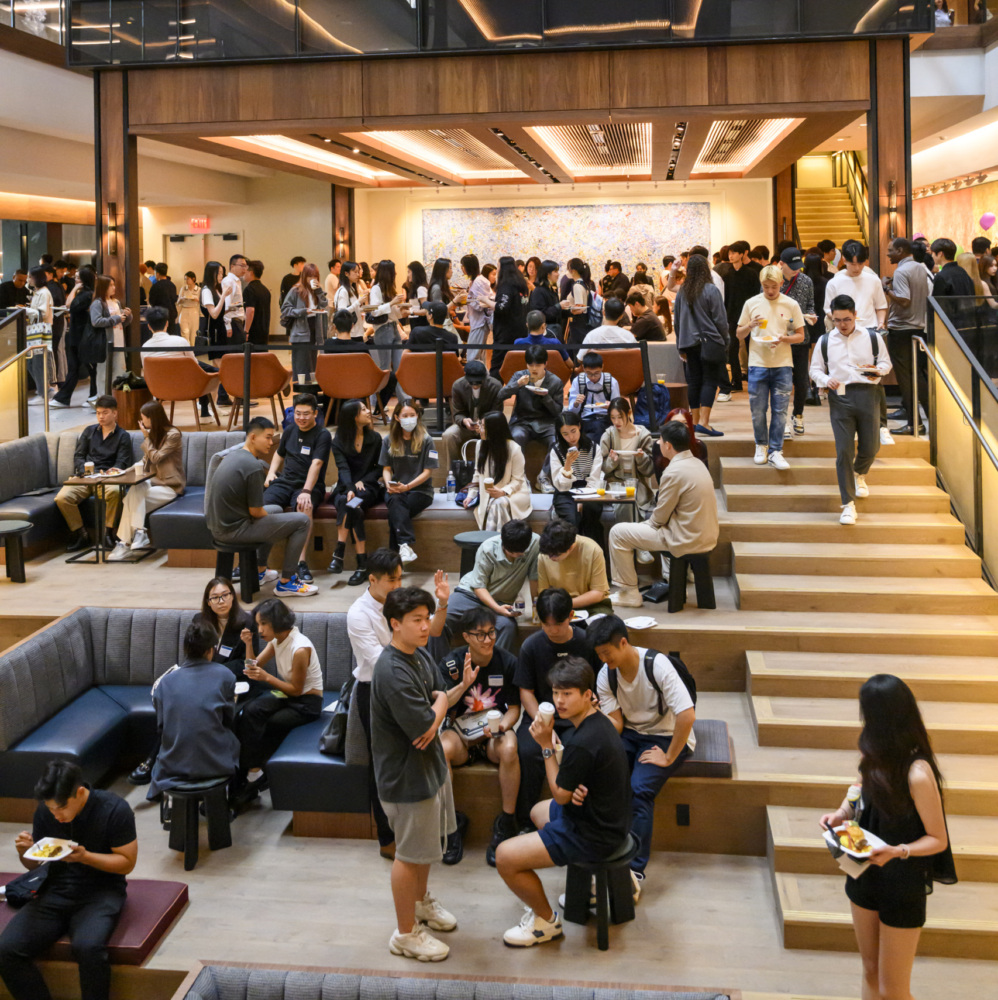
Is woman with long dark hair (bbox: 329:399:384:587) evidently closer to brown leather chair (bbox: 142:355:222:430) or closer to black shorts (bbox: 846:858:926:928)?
brown leather chair (bbox: 142:355:222:430)

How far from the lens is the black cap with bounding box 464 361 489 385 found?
8.30m

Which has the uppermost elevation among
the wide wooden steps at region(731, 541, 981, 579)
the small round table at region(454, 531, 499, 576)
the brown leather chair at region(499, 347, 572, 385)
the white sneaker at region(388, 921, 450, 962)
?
the brown leather chair at region(499, 347, 572, 385)

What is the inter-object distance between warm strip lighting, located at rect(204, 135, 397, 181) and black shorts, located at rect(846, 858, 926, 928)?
10.1m

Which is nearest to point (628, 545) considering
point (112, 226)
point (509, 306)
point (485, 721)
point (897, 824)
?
point (485, 721)

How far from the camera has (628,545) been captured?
697cm

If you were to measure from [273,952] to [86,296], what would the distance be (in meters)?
8.84

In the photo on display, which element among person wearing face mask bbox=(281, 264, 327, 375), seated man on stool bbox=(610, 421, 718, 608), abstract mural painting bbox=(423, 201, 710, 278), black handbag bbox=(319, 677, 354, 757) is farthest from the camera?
abstract mural painting bbox=(423, 201, 710, 278)

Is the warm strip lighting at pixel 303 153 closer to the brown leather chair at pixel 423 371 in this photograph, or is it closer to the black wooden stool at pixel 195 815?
the brown leather chair at pixel 423 371

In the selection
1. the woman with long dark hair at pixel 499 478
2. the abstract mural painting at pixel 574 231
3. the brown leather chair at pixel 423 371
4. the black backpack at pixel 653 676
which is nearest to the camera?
the black backpack at pixel 653 676

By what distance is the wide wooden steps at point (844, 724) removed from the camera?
575 cm

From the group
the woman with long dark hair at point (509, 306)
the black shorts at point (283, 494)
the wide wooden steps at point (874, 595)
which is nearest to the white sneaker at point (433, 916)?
the wide wooden steps at point (874, 595)

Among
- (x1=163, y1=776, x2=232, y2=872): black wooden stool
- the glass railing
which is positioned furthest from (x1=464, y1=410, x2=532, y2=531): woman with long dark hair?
the glass railing

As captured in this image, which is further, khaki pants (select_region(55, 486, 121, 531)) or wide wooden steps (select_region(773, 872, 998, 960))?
khaki pants (select_region(55, 486, 121, 531))

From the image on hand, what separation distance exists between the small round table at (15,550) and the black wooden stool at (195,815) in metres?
3.11
